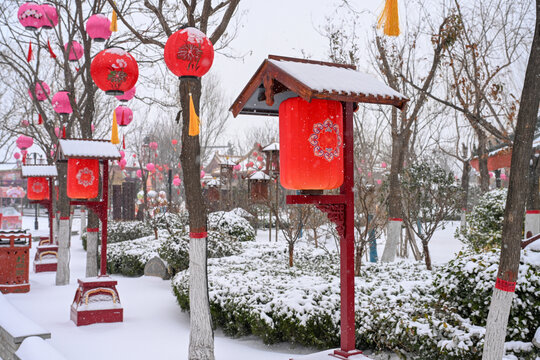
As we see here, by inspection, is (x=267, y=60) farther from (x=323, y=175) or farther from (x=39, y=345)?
(x=39, y=345)

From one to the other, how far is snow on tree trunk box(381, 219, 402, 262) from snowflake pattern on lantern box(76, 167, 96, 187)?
5.69m

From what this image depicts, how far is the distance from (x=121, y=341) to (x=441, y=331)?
423 cm

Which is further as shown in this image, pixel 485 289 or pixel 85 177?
pixel 85 177

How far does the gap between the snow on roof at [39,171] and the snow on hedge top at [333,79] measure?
1201 cm

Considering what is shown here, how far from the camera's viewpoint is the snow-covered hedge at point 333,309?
4.63 metres

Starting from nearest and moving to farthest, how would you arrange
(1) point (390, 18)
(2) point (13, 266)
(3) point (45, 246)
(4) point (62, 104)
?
(1) point (390, 18) < (4) point (62, 104) < (2) point (13, 266) < (3) point (45, 246)

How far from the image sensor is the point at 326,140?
3.45 meters

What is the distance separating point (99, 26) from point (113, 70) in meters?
1.59

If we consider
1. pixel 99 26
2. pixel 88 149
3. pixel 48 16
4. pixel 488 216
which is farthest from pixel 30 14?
pixel 488 216

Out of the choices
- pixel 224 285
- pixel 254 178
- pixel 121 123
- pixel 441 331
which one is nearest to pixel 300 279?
pixel 224 285

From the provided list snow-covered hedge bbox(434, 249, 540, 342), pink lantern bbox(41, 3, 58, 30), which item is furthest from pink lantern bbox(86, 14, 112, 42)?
snow-covered hedge bbox(434, 249, 540, 342)

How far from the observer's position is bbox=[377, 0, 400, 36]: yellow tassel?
3123mm

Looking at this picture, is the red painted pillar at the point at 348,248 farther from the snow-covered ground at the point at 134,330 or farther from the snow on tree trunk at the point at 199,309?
the snow-covered ground at the point at 134,330

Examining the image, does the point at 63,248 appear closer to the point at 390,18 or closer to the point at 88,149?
the point at 88,149
